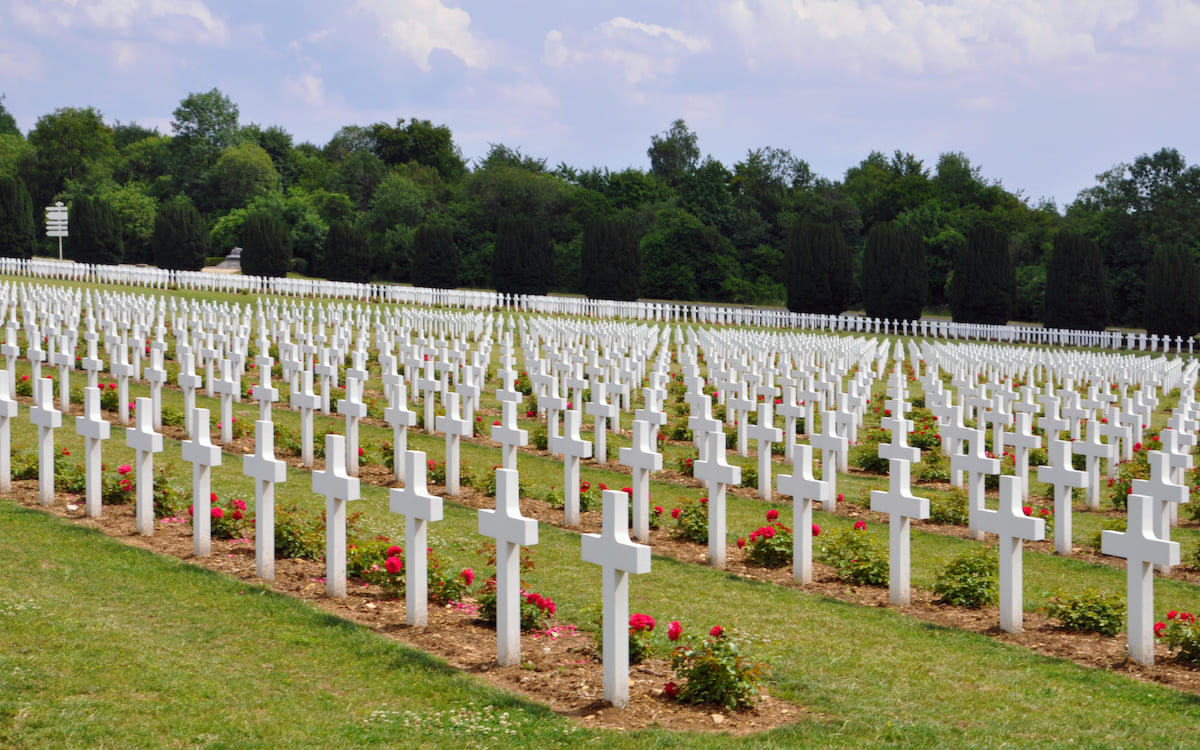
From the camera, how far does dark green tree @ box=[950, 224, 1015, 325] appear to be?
164 ft

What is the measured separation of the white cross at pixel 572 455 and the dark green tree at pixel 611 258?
47680 mm

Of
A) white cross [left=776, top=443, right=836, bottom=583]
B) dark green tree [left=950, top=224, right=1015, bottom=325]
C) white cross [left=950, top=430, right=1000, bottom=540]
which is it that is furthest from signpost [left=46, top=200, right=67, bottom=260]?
white cross [left=776, top=443, right=836, bottom=583]

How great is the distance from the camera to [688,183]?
2904 inches

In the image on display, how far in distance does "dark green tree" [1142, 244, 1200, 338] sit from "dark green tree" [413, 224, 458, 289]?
105 ft

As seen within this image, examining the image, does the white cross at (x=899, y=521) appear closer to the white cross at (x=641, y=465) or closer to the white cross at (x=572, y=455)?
the white cross at (x=641, y=465)

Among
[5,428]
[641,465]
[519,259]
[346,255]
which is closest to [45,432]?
[5,428]

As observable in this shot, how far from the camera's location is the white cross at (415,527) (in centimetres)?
650

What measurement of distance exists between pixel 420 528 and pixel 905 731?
9.18 feet

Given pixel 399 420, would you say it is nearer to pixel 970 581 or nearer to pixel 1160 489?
pixel 970 581

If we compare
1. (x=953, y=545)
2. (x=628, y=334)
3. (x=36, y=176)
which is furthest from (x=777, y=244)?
(x=953, y=545)

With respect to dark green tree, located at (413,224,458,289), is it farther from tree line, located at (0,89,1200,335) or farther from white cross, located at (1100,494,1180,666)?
white cross, located at (1100,494,1180,666)

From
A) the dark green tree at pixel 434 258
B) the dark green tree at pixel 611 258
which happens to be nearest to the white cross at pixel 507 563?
the dark green tree at pixel 611 258

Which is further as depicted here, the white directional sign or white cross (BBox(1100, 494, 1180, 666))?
the white directional sign

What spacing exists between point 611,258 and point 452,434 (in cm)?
4743
